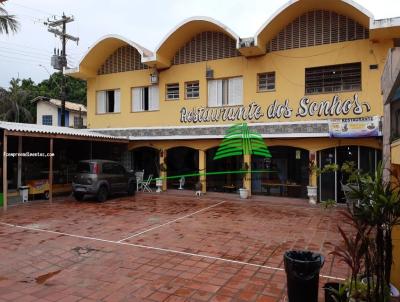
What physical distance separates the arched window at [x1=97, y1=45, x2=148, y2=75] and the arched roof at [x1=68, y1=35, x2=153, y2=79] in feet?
0.76

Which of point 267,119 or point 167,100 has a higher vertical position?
point 167,100

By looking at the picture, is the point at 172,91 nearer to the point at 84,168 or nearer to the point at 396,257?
the point at 84,168

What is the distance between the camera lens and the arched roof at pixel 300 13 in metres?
12.9

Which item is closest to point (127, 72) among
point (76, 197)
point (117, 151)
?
point (117, 151)

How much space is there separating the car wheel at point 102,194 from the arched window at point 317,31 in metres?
9.04

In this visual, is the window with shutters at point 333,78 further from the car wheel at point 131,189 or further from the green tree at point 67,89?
the green tree at point 67,89

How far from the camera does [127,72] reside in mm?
18453

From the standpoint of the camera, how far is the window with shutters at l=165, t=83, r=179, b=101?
56.8 feet

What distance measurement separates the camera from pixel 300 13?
14.5 metres

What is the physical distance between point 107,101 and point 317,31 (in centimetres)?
1112

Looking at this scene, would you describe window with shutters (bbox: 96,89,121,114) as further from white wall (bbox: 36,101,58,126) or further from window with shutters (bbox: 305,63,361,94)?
white wall (bbox: 36,101,58,126)

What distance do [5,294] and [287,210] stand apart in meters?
9.43

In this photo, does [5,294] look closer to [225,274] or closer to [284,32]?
[225,274]

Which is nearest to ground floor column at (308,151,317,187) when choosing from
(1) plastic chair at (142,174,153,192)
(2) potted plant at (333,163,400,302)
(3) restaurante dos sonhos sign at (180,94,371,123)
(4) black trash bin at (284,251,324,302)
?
(3) restaurante dos sonhos sign at (180,94,371,123)
